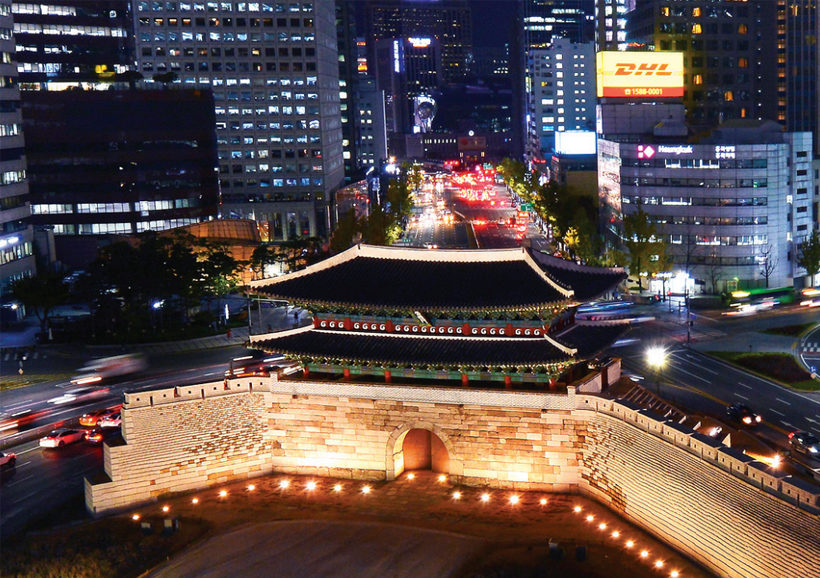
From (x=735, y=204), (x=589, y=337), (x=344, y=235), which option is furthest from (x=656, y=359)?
(x=344, y=235)

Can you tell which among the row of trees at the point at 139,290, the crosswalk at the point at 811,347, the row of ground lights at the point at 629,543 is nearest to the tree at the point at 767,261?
the crosswalk at the point at 811,347

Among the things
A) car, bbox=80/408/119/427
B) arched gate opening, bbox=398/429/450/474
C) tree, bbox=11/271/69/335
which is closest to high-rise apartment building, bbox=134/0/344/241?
tree, bbox=11/271/69/335

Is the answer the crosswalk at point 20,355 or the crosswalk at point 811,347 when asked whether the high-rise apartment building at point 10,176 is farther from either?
the crosswalk at point 811,347

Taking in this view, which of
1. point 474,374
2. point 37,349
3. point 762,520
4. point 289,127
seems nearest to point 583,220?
point 289,127

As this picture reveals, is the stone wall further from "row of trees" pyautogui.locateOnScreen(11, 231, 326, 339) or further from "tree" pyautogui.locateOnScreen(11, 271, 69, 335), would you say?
"tree" pyautogui.locateOnScreen(11, 271, 69, 335)

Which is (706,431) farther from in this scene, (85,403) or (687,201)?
(687,201)

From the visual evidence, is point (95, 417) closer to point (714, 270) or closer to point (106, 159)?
point (106, 159)
